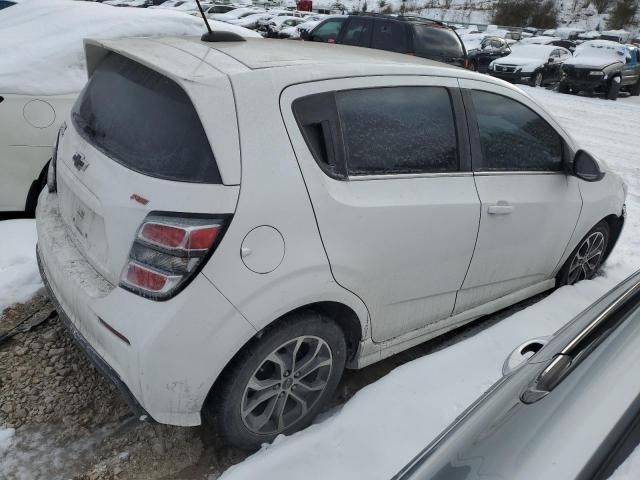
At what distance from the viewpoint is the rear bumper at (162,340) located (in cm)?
200

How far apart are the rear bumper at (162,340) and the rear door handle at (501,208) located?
1.45 m

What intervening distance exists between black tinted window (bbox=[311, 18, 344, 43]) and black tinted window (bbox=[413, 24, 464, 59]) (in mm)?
2350

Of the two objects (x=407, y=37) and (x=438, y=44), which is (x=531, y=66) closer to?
(x=438, y=44)

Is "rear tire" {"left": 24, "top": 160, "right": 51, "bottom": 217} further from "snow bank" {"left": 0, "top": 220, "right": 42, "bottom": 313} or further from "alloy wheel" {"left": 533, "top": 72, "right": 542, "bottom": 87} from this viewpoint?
"alloy wheel" {"left": 533, "top": 72, "right": 542, "bottom": 87}

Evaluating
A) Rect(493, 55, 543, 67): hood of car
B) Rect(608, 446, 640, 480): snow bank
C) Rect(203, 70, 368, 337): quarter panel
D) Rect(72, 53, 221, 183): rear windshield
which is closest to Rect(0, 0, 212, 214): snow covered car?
Rect(72, 53, 221, 183): rear windshield

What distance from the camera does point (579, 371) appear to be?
144 cm

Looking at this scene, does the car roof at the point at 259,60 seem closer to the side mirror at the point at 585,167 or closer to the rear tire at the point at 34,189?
the side mirror at the point at 585,167

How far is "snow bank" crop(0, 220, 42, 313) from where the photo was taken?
11.2 feet

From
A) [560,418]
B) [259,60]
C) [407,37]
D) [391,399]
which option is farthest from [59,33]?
[407,37]

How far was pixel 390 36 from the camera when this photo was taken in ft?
35.5

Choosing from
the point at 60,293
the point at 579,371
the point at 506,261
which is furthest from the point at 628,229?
the point at 60,293

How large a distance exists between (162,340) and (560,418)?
4.35ft

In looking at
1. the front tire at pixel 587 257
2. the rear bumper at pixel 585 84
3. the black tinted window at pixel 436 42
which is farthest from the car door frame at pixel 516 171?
the rear bumper at pixel 585 84

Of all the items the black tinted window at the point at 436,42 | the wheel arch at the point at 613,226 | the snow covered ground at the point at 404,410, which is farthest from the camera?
the black tinted window at the point at 436,42
